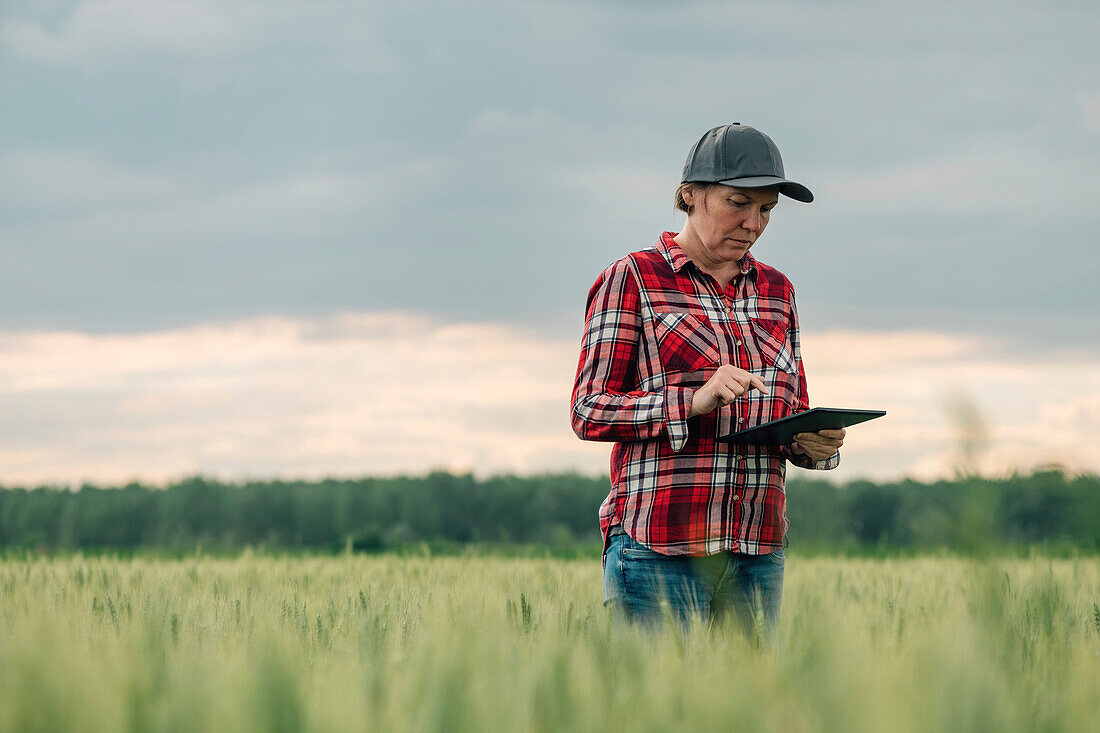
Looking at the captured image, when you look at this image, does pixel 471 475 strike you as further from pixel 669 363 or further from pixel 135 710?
pixel 135 710

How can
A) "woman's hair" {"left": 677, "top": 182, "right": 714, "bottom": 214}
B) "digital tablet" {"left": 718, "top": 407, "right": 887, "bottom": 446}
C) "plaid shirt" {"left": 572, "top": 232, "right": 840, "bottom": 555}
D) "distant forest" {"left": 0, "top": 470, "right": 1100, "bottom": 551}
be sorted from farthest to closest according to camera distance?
"distant forest" {"left": 0, "top": 470, "right": 1100, "bottom": 551} → "woman's hair" {"left": 677, "top": 182, "right": 714, "bottom": 214} → "plaid shirt" {"left": 572, "top": 232, "right": 840, "bottom": 555} → "digital tablet" {"left": 718, "top": 407, "right": 887, "bottom": 446}

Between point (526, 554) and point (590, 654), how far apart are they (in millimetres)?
8734

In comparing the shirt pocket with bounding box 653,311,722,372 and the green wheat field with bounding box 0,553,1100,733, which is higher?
the shirt pocket with bounding box 653,311,722,372

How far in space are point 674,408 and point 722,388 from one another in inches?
6.1

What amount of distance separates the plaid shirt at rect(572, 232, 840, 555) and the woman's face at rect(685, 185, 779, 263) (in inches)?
3.9

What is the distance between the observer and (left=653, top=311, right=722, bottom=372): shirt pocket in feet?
8.71

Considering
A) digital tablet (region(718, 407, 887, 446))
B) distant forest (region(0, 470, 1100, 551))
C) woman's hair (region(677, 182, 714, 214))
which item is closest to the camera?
digital tablet (region(718, 407, 887, 446))

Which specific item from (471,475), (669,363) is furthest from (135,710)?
(471,475)

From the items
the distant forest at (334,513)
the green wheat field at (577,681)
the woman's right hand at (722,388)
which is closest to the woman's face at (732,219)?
the woman's right hand at (722,388)

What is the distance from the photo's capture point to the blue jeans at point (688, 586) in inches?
101

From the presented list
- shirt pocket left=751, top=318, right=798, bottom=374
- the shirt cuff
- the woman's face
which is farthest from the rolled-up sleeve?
shirt pocket left=751, top=318, right=798, bottom=374

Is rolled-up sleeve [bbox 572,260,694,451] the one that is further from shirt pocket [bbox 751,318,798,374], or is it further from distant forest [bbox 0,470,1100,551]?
distant forest [bbox 0,470,1100,551]

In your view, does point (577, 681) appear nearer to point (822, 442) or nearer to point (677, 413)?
point (677, 413)

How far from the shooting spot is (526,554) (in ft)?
35.0
